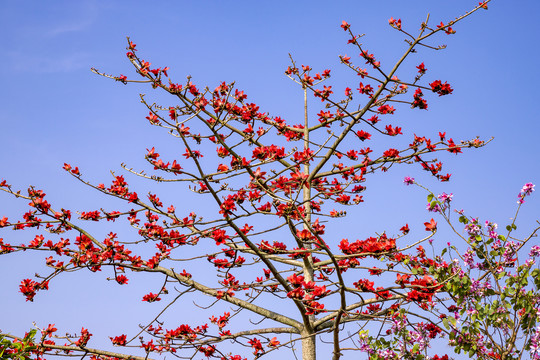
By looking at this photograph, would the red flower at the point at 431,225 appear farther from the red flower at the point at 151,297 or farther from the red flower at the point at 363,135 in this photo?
the red flower at the point at 151,297

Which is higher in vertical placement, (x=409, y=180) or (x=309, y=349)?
(x=409, y=180)

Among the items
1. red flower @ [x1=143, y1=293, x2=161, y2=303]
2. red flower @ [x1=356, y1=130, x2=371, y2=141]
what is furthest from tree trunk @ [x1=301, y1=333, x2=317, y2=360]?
red flower @ [x1=356, y1=130, x2=371, y2=141]

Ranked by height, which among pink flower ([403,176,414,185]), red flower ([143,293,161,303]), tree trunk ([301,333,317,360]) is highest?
pink flower ([403,176,414,185])

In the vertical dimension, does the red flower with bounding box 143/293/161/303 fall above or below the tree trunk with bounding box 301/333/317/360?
above

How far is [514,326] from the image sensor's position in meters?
6.07

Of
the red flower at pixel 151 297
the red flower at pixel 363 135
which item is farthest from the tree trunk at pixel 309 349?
the red flower at pixel 363 135

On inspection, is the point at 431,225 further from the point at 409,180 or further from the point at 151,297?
the point at 151,297

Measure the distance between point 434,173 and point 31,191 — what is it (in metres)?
5.14

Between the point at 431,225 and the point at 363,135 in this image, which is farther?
the point at 363,135

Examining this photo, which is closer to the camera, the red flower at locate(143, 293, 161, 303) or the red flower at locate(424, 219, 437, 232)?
the red flower at locate(424, 219, 437, 232)

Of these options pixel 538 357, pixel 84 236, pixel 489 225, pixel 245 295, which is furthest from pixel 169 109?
pixel 538 357

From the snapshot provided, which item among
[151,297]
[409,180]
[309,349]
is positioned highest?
[409,180]

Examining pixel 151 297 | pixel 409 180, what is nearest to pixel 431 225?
pixel 409 180

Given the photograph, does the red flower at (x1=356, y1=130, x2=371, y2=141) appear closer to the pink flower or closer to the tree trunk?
the pink flower
